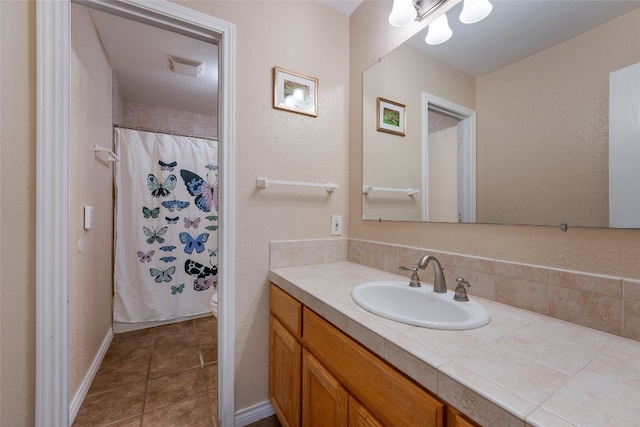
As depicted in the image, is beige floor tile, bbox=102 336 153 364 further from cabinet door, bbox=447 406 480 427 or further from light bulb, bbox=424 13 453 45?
light bulb, bbox=424 13 453 45

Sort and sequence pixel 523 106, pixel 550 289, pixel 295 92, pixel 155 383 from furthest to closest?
pixel 155 383, pixel 295 92, pixel 523 106, pixel 550 289

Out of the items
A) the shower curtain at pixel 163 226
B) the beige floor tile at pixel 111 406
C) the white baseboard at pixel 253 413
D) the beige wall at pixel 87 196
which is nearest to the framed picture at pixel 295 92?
the beige wall at pixel 87 196

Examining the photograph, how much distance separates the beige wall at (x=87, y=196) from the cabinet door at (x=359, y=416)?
60.6 inches

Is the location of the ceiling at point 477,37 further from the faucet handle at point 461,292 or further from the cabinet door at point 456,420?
the cabinet door at point 456,420

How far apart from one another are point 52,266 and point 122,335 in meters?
1.78

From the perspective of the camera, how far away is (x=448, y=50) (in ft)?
3.85

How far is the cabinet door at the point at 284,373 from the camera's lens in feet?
3.68

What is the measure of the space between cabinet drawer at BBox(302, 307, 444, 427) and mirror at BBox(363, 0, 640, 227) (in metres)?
0.68

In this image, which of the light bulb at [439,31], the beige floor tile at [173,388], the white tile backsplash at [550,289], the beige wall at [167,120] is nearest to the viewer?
the white tile backsplash at [550,289]

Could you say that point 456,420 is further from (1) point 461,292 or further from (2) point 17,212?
(2) point 17,212

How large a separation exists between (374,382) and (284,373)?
697 millimetres

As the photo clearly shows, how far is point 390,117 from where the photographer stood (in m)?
1.47

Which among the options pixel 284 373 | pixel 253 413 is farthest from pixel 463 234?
pixel 253 413

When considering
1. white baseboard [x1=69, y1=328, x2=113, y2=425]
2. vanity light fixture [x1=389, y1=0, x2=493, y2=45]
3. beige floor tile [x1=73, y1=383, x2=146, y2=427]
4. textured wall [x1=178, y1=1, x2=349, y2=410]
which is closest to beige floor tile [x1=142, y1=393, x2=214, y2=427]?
beige floor tile [x1=73, y1=383, x2=146, y2=427]
